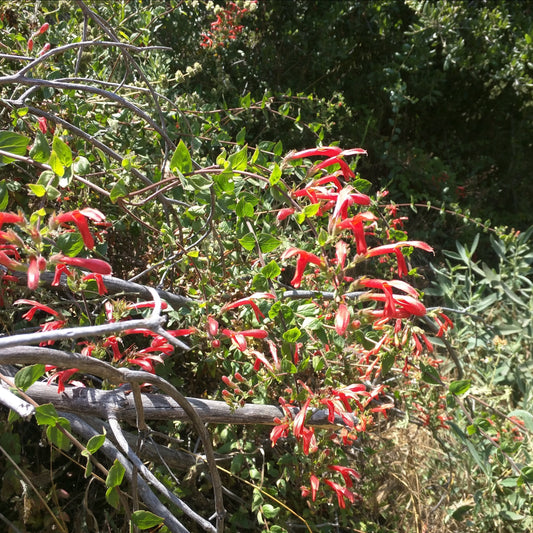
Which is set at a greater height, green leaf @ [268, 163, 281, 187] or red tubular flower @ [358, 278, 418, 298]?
green leaf @ [268, 163, 281, 187]

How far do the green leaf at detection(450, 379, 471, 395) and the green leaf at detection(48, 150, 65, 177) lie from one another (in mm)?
1165

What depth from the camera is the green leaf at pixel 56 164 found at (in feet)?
3.09

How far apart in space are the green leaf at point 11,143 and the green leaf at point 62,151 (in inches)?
2.1

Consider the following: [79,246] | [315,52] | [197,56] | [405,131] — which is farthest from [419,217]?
[79,246]

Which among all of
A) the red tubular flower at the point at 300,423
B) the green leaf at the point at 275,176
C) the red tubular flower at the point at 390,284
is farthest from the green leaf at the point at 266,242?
the red tubular flower at the point at 300,423

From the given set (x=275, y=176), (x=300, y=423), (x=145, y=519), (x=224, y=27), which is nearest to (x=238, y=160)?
(x=275, y=176)

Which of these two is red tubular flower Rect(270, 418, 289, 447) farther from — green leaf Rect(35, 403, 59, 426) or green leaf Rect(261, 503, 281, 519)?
green leaf Rect(35, 403, 59, 426)

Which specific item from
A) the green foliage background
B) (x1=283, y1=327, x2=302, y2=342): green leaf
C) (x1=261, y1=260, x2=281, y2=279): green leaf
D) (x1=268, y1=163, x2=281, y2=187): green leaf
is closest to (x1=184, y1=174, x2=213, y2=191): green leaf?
the green foliage background

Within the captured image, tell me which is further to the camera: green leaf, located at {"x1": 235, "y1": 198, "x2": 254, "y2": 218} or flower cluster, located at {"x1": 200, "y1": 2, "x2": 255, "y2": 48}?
flower cluster, located at {"x1": 200, "y1": 2, "x2": 255, "y2": 48}

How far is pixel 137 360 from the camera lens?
4.25ft

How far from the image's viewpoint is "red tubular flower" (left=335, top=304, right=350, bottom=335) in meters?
1.04

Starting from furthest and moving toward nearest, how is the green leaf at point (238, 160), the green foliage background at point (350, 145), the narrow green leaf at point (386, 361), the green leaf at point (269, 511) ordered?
the green foliage background at point (350, 145), the green leaf at point (269, 511), the narrow green leaf at point (386, 361), the green leaf at point (238, 160)

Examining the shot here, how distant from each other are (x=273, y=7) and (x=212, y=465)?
3264mm

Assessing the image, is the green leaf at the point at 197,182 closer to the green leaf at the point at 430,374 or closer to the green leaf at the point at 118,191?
the green leaf at the point at 118,191
